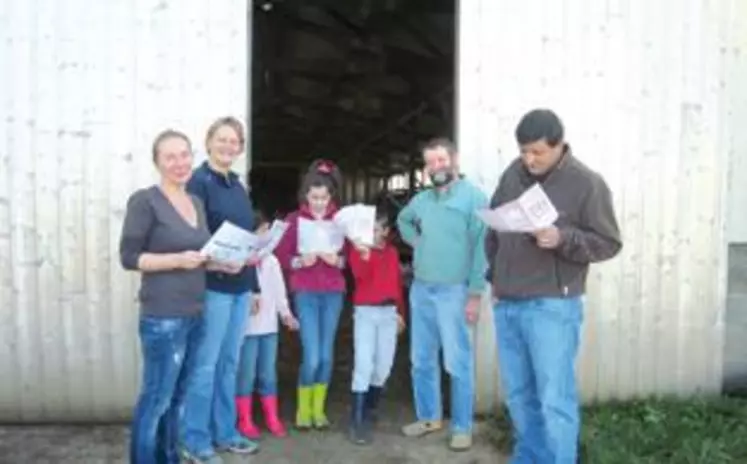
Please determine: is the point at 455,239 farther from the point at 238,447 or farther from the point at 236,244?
the point at 238,447

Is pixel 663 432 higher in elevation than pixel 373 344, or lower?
lower

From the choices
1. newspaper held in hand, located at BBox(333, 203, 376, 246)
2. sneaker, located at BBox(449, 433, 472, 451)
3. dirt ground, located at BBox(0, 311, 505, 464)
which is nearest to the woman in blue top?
dirt ground, located at BBox(0, 311, 505, 464)

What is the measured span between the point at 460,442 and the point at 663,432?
114 cm

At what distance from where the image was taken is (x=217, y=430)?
16.1 ft

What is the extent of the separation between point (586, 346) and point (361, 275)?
1.57m

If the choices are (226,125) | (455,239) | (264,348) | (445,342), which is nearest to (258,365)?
(264,348)

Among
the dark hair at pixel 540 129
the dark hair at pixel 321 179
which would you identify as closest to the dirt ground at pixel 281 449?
the dark hair at pixel 321 179

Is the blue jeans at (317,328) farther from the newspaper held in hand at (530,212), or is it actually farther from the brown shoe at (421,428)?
the newspaper held in hand at (530,212)

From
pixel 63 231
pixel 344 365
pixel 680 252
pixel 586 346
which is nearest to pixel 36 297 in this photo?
pixel 63 231

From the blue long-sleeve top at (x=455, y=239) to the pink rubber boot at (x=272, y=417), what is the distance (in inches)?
46.5

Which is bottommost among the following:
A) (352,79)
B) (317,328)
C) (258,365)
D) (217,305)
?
(258,365)

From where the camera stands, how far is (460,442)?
5039mm

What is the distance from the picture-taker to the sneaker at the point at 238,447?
491 centimetres

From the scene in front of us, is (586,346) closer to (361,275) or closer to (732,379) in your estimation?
(732,379)
